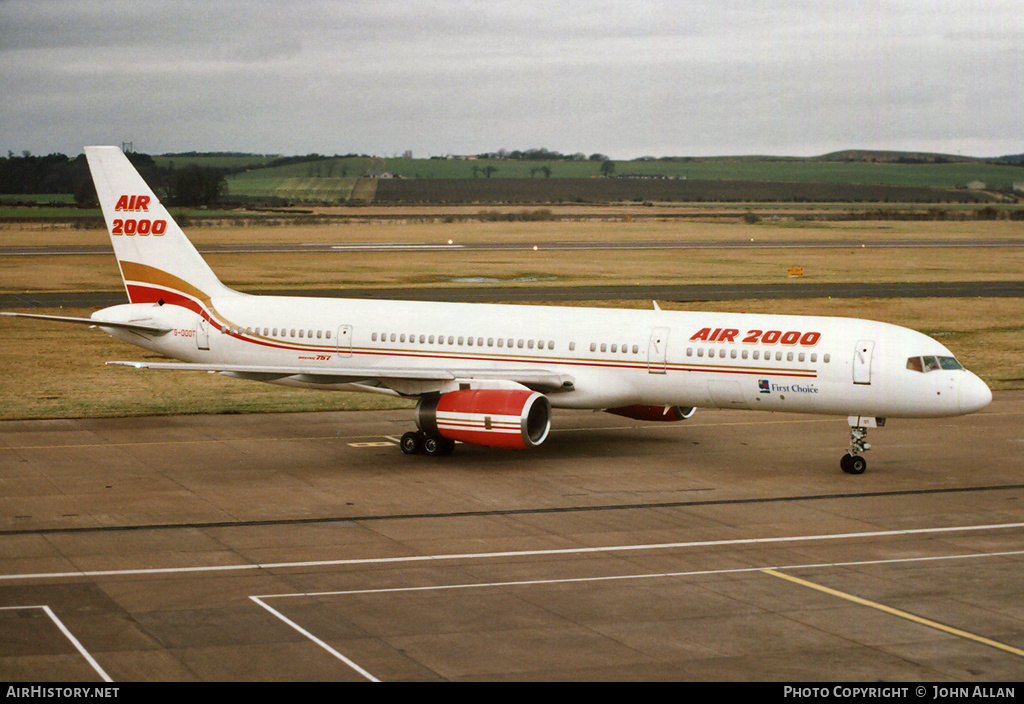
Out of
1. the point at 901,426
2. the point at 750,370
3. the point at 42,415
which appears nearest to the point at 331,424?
the point at 42,415

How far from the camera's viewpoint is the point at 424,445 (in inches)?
1388

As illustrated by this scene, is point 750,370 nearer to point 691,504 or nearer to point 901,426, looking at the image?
point 691,504

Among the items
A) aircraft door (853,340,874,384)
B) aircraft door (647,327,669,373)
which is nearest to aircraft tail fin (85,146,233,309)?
aircraft door (647,327,669,373)

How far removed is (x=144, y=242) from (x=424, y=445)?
13.0 metres

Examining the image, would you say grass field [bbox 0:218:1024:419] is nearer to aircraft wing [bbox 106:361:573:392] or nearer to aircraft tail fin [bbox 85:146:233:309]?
aircraft tail fin [bbox 85:146:233:309]

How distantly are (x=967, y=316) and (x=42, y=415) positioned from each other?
49.3m

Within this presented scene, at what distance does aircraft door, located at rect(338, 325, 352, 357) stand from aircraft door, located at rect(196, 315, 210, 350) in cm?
483

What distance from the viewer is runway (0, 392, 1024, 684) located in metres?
18.8

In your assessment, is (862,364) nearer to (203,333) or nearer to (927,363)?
(927,363)

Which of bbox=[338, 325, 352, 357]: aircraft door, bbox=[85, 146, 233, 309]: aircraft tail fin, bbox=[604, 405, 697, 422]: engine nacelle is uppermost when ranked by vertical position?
bbox=[85, 146, 233, 309]: aircraft tail fin

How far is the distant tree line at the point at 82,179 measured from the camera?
116000mm

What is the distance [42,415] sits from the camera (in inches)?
1591

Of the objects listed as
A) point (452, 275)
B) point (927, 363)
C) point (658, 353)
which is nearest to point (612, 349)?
point (658, 353)

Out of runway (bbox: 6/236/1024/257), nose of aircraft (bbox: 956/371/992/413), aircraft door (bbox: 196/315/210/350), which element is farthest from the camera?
runway (bbox: 6/236/1024/257)
